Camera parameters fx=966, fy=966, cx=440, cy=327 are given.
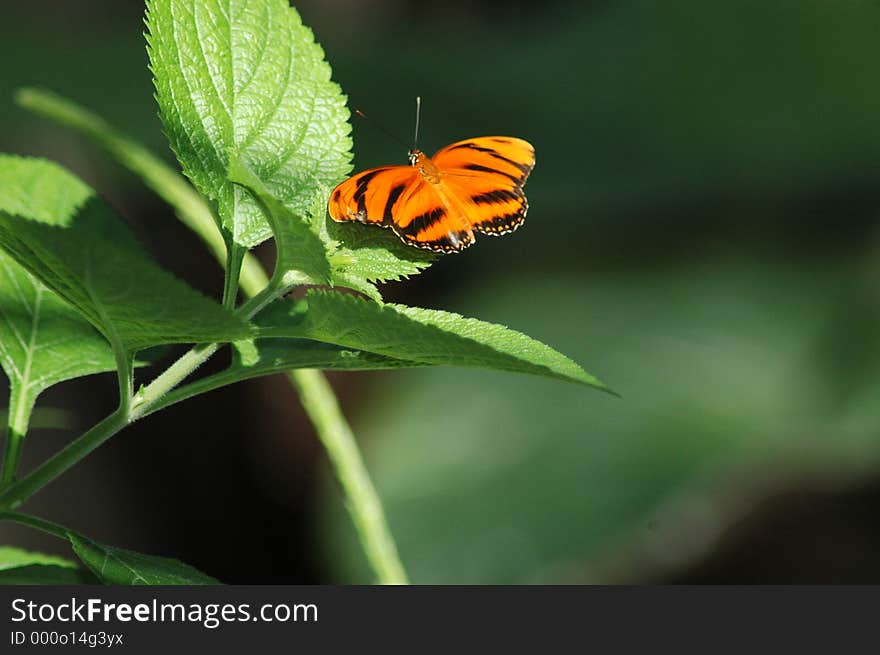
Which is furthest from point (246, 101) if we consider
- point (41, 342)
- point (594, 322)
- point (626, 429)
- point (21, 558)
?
point (594, 322)

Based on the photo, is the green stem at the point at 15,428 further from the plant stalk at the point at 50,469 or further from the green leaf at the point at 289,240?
the green leaf at the point at 289,240

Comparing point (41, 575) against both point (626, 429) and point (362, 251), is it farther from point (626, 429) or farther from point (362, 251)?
point (626, 429)

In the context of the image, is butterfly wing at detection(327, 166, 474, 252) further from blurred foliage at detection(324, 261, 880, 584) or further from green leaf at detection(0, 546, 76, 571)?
blurred foliage at detection(324, 261, 880, 584)

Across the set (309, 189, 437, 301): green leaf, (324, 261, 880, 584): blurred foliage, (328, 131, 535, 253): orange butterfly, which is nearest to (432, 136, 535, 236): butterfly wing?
(328, 131, 535, 253): orange butterfly

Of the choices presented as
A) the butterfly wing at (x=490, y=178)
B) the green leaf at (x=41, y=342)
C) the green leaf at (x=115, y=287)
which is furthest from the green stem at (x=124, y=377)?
the butterfly wing at (x=490, y=178)

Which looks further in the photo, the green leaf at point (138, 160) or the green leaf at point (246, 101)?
the green leaf at point (138, 160)
